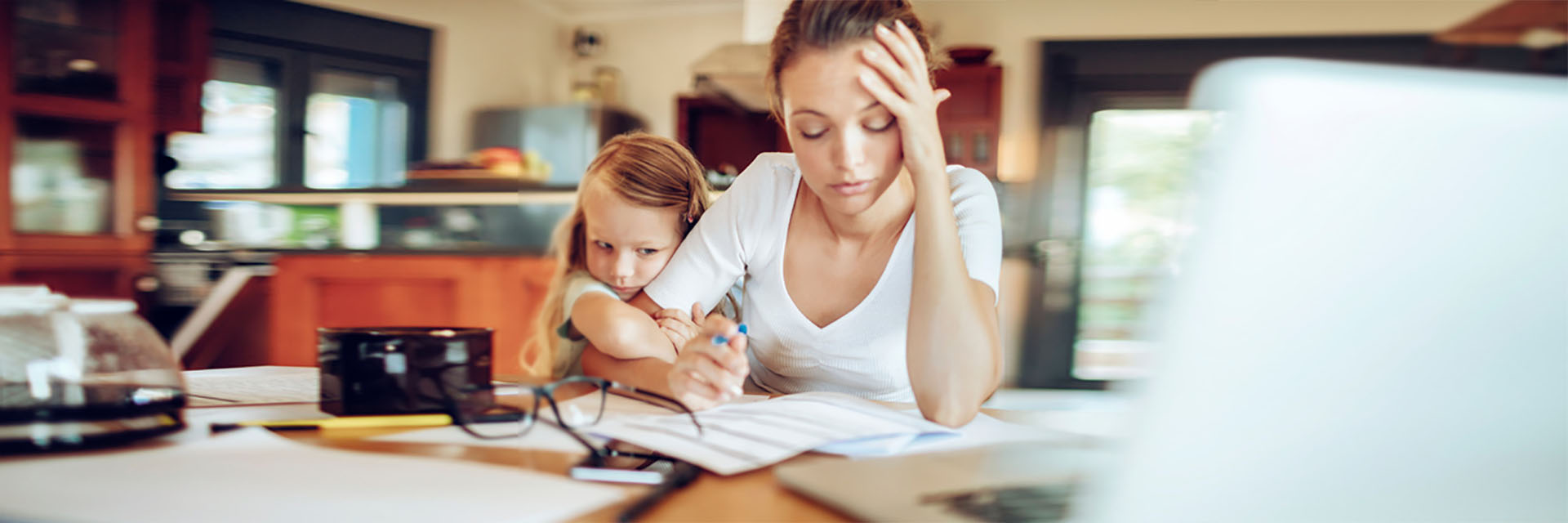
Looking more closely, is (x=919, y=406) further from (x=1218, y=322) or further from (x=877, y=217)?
(x=1218, y=322)

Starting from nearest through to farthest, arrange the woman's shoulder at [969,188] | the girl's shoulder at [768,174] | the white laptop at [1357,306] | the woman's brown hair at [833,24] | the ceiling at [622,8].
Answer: the white laptop at [1357,306], the woman's brown hair at [833,24], the woman's shoulder at [969,188], the girl's shoulder at [768,174], the ceiling at [622,8]

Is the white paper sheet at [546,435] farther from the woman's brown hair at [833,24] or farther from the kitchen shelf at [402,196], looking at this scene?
the kitchen shelf at [402,196]

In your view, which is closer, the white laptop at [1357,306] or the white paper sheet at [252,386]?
the white laptop at [1357,306]

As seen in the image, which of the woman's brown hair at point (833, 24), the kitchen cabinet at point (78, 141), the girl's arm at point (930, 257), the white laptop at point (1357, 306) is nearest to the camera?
the white laptop at point (1357, 306)

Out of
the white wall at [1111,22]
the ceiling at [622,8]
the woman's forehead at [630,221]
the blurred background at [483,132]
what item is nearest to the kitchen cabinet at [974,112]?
the blurred background at [483,132]

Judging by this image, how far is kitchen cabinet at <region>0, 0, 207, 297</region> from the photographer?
3084mm

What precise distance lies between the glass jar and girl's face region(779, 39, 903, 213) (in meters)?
0.55

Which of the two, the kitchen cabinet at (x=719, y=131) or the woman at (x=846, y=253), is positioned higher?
the kitchen cabinet at (x=719, y=131)

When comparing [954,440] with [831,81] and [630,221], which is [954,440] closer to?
[831,81]

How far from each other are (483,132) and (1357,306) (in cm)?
554

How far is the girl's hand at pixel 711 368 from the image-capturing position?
64 centimetres

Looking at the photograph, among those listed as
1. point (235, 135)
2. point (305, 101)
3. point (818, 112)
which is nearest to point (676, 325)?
point (818, 112)

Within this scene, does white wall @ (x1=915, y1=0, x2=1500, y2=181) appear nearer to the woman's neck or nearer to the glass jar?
the woman's neck

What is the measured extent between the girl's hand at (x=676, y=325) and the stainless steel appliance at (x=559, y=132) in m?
4.23
